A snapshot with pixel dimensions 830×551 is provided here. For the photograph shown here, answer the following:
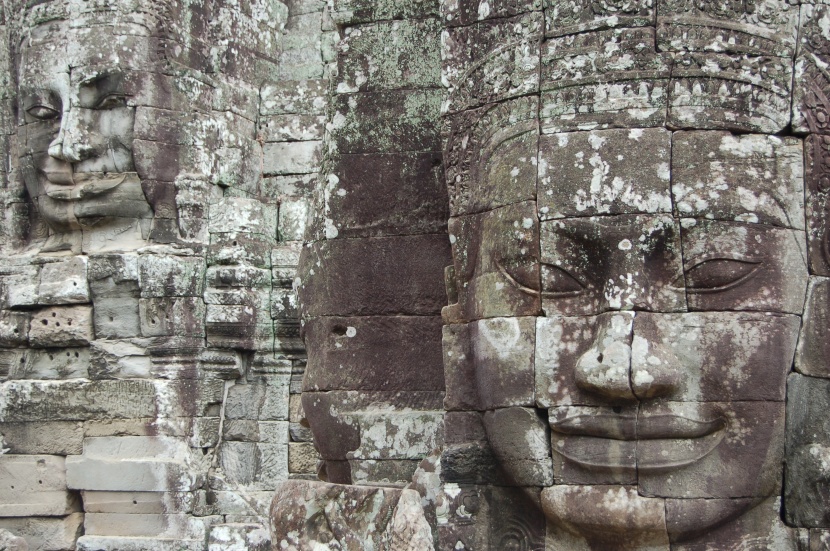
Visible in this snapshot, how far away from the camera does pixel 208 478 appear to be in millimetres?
12617

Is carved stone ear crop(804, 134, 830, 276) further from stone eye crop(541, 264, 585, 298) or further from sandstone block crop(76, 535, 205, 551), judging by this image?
sandstone block crop(76, 535, 205, 551)

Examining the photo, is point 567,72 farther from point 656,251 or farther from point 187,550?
point 187,550

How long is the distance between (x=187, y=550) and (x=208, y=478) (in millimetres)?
746

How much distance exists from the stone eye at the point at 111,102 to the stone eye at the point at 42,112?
1.78 feet

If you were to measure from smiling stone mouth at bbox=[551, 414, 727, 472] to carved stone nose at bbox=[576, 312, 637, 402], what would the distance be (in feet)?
0.34

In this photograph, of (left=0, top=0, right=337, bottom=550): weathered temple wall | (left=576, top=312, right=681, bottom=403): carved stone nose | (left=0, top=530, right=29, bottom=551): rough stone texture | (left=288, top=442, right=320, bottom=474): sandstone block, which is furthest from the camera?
(left=288, top=442, right=320, bottom=474): sandstone block

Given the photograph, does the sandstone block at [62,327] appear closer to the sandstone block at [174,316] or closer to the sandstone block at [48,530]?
the sandstone block at [174,316]

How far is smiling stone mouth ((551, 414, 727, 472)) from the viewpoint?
4.67 metres

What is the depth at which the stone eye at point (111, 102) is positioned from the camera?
12656 mm

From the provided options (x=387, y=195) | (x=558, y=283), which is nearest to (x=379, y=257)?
(x=387, y=195)

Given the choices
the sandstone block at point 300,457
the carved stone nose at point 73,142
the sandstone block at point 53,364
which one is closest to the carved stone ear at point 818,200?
the sandstone block at point 300,457

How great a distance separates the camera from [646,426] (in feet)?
15.4

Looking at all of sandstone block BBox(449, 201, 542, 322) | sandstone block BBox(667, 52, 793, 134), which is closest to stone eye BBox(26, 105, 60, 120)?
sandstone block BBox(449, 201, 542, 322)

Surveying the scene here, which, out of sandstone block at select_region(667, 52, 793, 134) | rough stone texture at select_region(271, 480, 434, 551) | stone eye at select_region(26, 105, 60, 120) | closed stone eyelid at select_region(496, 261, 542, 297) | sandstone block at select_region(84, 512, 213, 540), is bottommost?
sandstone block at select_region(84, 512, 213, 540)
